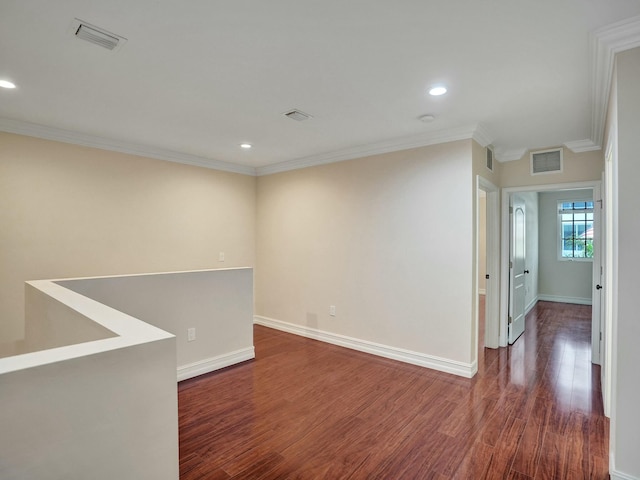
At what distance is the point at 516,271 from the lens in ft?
15.7

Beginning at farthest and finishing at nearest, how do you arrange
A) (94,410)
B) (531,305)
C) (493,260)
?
(531,305) → (493,260) → (94,410)

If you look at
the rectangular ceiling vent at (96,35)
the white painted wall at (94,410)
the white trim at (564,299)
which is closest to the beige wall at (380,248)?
the rectangular ceiling vent at (96,35)

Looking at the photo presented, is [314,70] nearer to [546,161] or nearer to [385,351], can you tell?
[385,351]

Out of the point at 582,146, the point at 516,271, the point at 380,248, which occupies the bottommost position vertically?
the point at 516,271

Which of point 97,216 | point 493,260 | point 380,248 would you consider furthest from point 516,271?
point 97,216

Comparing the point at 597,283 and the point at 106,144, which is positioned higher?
the point at 106,144

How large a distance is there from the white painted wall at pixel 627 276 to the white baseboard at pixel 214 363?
3.26 metres

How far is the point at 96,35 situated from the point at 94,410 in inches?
79.4

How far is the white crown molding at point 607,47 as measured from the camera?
182 centimetres

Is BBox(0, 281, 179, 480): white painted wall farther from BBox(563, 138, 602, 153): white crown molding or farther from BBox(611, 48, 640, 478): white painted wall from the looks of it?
BBox(563, 138, 602, 153): white crown molding

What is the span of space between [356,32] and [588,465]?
9.95 ft

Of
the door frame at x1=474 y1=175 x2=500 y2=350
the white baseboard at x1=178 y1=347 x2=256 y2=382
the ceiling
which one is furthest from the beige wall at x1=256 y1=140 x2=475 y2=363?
the white baseboard at x1=178 y1=347 x2=256 y2=382

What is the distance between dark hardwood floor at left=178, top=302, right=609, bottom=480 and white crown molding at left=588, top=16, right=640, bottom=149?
254 centimetres

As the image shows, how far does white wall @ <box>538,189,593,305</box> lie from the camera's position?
294 inches
